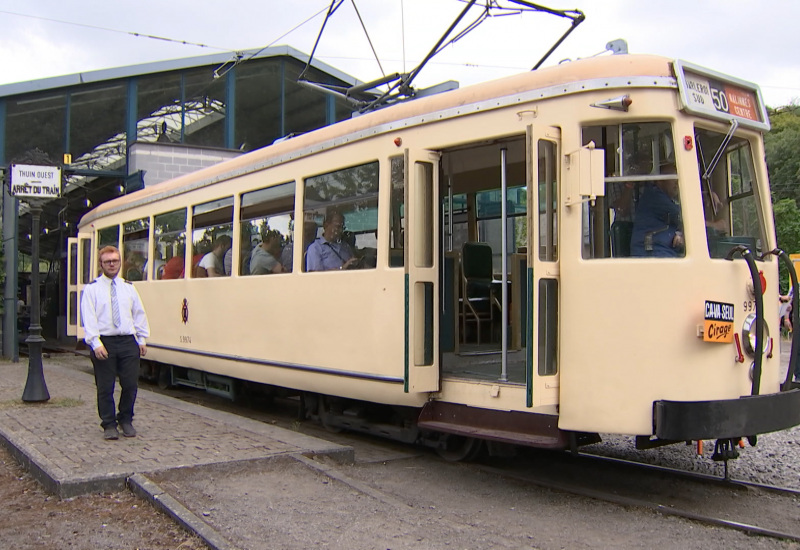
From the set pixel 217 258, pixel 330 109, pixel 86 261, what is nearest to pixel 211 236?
pixel 217 258

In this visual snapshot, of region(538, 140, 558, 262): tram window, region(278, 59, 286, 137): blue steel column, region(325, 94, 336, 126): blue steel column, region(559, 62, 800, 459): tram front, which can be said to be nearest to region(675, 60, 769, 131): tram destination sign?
region(559, 62, 800, 459): tram front

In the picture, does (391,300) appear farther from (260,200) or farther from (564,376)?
(260,200)

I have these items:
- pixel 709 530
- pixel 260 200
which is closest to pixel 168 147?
pixel 260 200

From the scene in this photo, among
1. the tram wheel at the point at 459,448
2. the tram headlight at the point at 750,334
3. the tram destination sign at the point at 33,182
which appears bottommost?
the tram wheel at the point at 459,448

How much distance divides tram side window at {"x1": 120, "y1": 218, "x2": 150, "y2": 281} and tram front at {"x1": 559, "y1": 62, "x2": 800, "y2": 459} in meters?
7.22

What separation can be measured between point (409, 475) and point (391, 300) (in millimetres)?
Answer: 1356

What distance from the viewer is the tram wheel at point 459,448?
19.1 ft

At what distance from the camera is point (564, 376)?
482cm

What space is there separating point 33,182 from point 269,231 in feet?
10.5

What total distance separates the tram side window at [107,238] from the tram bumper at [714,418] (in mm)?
9249

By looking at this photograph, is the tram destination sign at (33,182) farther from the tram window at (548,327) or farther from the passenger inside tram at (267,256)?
the tram window at (548,327)

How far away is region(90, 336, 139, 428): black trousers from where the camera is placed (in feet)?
20.1

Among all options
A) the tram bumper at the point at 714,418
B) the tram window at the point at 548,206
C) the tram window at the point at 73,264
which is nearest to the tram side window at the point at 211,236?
the tram window at the point at 548,206

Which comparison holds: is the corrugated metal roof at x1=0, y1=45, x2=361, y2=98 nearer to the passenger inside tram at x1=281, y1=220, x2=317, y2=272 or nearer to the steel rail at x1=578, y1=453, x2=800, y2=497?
the passenger inside tram at x1=281, y1=220, x2=317, y2=272
